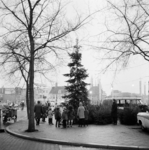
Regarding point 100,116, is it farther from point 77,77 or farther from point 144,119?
point 77,77

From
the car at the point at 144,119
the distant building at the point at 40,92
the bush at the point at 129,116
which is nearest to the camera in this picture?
the car at the point at 144,119

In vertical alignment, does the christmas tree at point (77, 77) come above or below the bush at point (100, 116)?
above

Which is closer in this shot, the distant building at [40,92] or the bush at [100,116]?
the bush at [100,116]

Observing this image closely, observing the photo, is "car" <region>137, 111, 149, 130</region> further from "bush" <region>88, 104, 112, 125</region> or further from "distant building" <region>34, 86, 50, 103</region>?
"distant building" <region>34, 86, 50, 103</region>

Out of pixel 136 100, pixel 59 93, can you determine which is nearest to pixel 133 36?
pixel 136 100

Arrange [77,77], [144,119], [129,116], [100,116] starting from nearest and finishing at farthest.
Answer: [144,119]
[129,116]
[100,116]
[77,77]

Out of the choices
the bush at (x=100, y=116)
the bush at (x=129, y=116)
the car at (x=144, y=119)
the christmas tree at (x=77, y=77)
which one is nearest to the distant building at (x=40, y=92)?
the christmas tree at (x=77, y=77)

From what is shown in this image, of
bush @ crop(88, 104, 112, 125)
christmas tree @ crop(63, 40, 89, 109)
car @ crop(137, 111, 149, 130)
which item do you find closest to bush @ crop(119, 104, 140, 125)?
bush @ crop(88, 104, 112, 125)

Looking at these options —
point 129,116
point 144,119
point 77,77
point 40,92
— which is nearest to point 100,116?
point 129,116

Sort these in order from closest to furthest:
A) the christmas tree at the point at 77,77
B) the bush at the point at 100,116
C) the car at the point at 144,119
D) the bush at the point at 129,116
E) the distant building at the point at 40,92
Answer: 1. the car at the point at 144,119
2. the bush at the point at 129,116
3. the bush at the point at 100,116
4. the distant building at the point at 40,92
5. the christmas tree at the point at 77,77

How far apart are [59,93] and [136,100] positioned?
3476 inches

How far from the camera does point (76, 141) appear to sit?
10641mm

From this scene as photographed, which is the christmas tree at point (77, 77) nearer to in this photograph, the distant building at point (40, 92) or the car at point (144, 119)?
the distant building at point (40, 92)

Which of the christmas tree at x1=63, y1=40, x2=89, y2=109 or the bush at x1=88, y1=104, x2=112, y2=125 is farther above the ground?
the christmas tree at x1=63, y1=40, x2=89, y2=109
